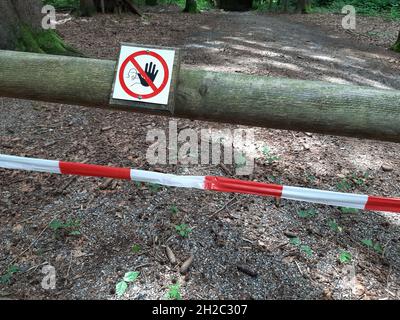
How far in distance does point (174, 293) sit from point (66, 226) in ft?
3.99

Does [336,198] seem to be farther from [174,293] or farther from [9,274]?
[9,274]

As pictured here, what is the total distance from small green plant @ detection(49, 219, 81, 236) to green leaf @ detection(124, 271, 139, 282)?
0.66m

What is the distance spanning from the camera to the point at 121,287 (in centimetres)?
257

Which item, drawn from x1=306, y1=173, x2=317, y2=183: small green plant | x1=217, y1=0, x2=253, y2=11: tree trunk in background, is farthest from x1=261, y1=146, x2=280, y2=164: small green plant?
x1=217, y1=0, x2=253, y2=11: tree trunk in background

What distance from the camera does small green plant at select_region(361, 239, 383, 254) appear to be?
294 cm

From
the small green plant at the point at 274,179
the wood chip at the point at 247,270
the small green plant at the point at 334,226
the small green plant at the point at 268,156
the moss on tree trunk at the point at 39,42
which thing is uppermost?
the moss on tree trunk at the point at 39,42

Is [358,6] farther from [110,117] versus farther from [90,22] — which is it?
[110,117]

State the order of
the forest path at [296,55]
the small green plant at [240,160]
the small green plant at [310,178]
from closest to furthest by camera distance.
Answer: the small green plant at [310,178] < the small green plant at [240,160] < the forest path at [296,55]

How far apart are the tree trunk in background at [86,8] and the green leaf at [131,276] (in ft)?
39.9

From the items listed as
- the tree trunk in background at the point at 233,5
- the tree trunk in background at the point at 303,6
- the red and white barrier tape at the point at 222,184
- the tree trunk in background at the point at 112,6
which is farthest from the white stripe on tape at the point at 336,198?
the tree trunk in background at the point at 233,5

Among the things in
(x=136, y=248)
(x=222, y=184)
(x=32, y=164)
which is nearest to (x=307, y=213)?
(x=222, y=184)

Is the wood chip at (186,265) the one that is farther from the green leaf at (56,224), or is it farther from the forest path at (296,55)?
the forest path at (296,55)

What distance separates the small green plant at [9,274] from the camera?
2607mm

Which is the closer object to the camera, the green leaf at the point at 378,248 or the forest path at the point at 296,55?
the green leaf at the point at 378,248
